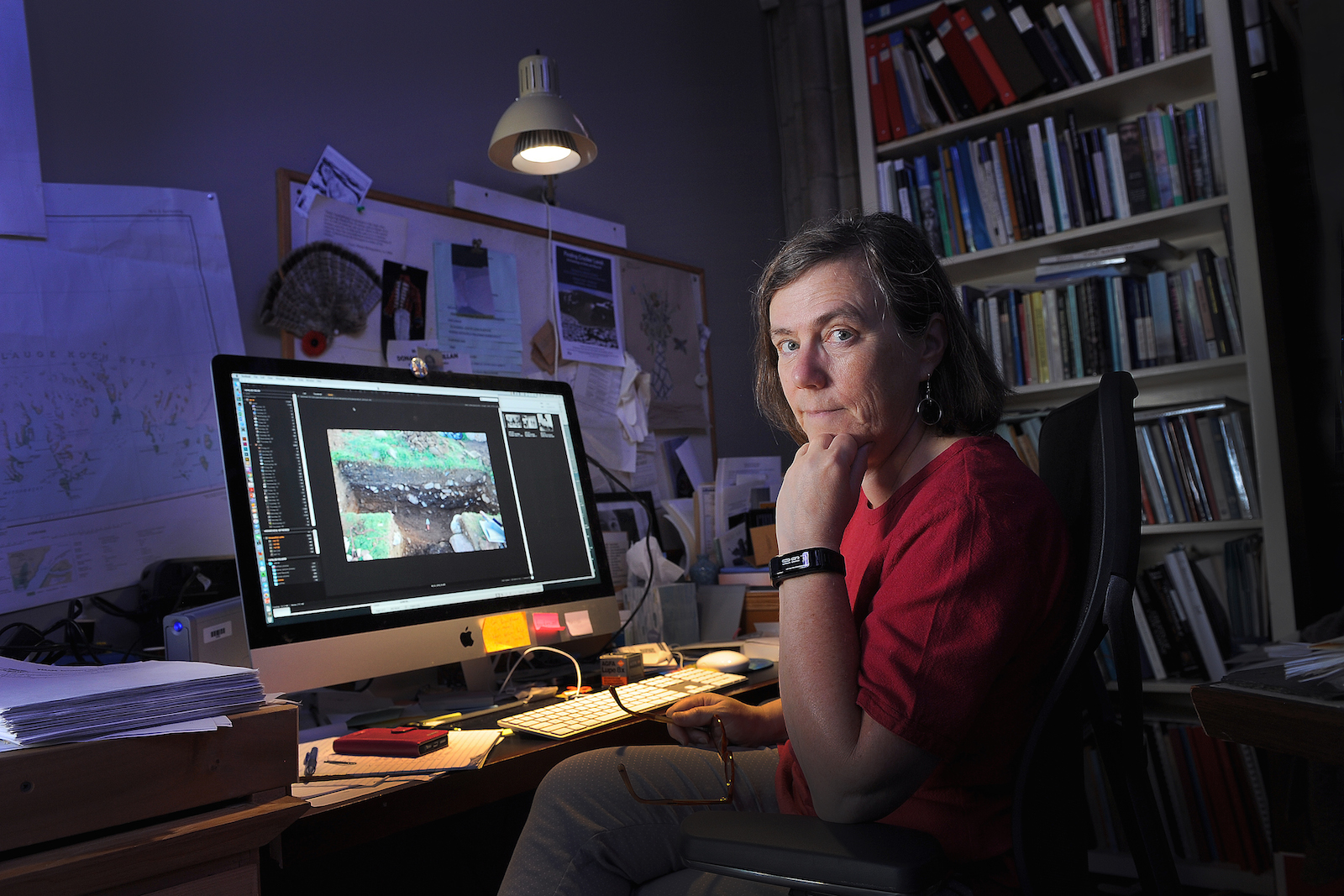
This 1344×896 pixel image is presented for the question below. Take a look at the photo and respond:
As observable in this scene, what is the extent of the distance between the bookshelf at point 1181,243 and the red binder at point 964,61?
1.9 inches

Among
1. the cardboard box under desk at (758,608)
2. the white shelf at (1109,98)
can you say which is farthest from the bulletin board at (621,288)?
the white shelf at (1109,98)

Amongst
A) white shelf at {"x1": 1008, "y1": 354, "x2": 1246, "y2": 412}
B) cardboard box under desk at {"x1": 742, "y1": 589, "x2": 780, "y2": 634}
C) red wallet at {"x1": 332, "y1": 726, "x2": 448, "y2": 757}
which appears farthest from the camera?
white shelf at {"x1": 1008, "y1": 354, "x2": 1246, "y2": 412}

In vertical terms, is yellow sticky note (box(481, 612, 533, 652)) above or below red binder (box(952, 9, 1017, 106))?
below

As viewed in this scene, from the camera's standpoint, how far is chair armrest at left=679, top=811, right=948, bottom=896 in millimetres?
691

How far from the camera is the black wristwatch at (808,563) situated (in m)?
0.90

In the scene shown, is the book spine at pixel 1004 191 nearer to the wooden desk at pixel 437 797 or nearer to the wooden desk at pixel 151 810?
the wooden desk at pixel 437 797

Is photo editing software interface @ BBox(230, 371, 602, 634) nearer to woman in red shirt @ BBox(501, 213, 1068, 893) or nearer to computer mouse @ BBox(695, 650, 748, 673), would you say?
computer mouse @ BBox(695, 650, 748, 673)

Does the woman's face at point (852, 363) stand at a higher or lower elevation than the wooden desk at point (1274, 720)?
higher

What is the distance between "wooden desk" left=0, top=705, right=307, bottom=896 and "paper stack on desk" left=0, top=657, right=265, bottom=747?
0.01m

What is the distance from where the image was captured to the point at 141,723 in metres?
0.69

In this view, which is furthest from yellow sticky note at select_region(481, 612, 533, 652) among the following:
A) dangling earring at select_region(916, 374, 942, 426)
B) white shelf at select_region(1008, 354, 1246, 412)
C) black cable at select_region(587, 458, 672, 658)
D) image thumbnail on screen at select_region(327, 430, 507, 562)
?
white shelf at select_region(1008, 354, 1246, 412)

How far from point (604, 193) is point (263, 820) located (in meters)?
1.89

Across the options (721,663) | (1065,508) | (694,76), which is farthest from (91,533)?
(694,76)

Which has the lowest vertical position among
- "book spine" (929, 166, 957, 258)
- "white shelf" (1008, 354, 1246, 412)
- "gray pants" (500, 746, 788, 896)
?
"gray pants" (500, 746, 788, 896)
